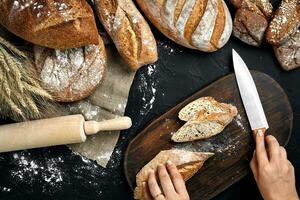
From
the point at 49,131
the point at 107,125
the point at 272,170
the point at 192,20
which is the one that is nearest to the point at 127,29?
the point at 192,20

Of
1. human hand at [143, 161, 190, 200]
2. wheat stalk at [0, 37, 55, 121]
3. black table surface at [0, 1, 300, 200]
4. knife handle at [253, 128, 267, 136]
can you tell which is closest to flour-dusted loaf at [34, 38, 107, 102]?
wheat stalk at [0, 37, 55, 121]

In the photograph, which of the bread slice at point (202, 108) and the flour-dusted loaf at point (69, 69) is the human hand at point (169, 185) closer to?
the bread slice at point (202, 108)

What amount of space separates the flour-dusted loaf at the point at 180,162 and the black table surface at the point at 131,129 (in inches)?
3.7

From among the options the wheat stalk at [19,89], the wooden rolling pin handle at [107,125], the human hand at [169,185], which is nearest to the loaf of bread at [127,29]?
the wooden rolling pin handle at [107,125]

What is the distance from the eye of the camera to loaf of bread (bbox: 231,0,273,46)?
1.95 m

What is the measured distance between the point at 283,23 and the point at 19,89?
106 cm

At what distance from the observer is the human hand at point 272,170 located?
1992 mm

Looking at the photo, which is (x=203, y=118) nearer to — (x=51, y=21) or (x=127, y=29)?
(x=127, y=29)

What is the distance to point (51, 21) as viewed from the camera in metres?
1.73

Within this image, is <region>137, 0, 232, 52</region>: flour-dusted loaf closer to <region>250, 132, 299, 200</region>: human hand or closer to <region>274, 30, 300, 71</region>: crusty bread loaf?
<region>274, 30, 300, 71</region>: crusty bread loaf

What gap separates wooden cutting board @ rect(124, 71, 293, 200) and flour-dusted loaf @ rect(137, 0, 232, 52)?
0.20m

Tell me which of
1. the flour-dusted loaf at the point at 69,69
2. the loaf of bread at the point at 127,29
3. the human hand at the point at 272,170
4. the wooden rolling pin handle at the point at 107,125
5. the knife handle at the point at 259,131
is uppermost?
the loaf of bread at the point at 127,29

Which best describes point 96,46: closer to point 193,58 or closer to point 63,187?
point 193,58

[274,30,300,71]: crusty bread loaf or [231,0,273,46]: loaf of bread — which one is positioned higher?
[231,0,273,46]: loaf of bread
